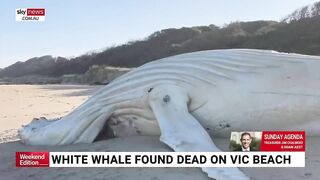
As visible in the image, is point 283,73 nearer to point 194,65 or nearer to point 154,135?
point 194,65

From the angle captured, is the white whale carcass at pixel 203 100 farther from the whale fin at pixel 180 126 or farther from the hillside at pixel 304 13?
the hillside at pixel 304 13

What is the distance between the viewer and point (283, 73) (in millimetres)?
4891

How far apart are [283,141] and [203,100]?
90 cm

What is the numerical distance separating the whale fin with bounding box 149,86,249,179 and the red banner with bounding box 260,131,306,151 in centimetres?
54

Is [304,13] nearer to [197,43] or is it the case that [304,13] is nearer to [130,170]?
[197,43]

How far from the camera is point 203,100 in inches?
195

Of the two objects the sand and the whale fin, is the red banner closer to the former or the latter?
the sand

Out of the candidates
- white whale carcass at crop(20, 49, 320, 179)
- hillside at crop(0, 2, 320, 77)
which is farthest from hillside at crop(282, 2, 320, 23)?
white whale carcass at crop(20, 49, 320, 179)

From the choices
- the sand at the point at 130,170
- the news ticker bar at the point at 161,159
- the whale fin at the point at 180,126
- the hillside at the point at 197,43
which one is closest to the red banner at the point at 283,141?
the sand at the point at 130,170

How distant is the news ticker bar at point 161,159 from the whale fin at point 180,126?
0.10m

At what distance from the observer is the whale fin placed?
3.70 meters

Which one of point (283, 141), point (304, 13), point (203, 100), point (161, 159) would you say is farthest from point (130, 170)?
point (304, 13)

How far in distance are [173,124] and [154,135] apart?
0.79 meters

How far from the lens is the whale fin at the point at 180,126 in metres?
3.70
